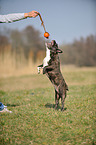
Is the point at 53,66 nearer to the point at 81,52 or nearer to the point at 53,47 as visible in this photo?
the point at 53,47

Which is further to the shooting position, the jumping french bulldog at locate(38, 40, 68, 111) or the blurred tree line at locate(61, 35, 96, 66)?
the blurred tree line at locate(61, 35, 96, 66)

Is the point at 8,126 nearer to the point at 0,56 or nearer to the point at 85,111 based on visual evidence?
the point at 85,111

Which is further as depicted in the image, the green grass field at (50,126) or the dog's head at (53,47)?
the dog's head at (53,47)

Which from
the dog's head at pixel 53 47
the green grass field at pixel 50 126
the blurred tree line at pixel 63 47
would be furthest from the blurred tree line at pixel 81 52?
the dog's head at pixel 53 47

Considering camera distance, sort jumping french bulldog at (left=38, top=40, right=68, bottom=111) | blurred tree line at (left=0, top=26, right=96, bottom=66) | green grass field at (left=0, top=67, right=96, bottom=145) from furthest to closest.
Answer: blurred tree line at (left=0, top=26, right=96, bottom=66) → jumping french bulldog at (left=38, top=40, right=68, bottom=111) → green grass field at (left=0, top=67, right=96, bottom=145)

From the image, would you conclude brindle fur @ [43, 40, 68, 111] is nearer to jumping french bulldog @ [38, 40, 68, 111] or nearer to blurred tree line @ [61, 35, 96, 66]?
jumping french bulldog @ [38, 40, 68, 111]

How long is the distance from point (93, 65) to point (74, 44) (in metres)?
3.84

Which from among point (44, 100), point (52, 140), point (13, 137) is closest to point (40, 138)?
point (52, 140)

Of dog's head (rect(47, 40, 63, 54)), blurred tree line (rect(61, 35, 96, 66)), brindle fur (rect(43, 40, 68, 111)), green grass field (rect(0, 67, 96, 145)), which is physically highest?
blurred tree line (rect(61, 35, 96, 66))

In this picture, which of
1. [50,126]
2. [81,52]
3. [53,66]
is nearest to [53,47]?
[53,66]

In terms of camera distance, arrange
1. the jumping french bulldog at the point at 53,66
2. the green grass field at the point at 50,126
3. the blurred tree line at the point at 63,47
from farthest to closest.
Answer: the blurred tree line at the point at 63,47, the jumping french bulldog at the point at 53,66, the green grass field at the point at 50,126

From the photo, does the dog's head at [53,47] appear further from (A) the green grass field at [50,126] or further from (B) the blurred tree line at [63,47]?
(B) the blurred tree line at [63,47]

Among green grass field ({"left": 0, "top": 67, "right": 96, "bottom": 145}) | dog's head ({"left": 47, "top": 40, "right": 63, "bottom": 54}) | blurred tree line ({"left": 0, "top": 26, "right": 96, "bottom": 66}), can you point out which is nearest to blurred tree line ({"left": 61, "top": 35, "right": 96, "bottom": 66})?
blurred tree line ({"left": 0, "top": 26, "right": 96, "bottom": 66})

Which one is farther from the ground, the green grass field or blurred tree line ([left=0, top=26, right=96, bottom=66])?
blurred tree line ([left=0, top=26, right=96, bottom=66])
